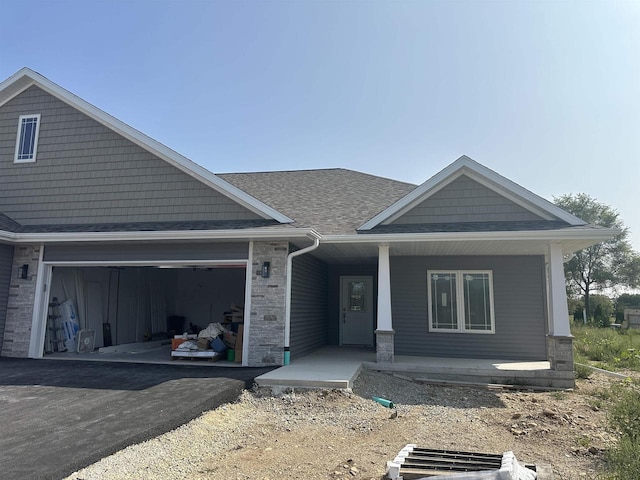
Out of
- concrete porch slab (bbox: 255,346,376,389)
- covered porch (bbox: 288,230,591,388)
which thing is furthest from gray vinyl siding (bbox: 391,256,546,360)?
concrete porch slab (bbox: 255,346,376,389)

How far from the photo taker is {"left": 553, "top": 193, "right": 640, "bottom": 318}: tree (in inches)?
1251

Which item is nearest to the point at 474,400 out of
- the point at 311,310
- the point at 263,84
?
the point at 311,310

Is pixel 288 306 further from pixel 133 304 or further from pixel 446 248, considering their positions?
pixel 133 304

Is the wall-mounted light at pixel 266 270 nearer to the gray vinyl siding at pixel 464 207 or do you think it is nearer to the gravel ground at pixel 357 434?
the gravel ground at pixel 357 434

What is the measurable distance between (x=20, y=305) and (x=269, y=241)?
5.83 m

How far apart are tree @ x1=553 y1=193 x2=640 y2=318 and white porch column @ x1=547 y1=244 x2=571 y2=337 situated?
89.2ft

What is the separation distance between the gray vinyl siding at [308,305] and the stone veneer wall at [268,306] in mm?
509

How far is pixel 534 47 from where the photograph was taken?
8.14m

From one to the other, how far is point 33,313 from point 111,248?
223 centimetres

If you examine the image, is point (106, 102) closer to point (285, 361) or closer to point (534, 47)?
point (285, 361)

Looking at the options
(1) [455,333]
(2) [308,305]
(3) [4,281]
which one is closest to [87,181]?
(3) [4,281]

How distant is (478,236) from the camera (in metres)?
8.03

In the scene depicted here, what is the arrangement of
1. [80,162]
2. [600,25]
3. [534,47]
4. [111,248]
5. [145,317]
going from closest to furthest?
1. [600,25]
2. [534,47]
3. [111,248]
4. [80,162]
5. [145,317]

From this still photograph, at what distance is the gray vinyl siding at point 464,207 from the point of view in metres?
8.81
